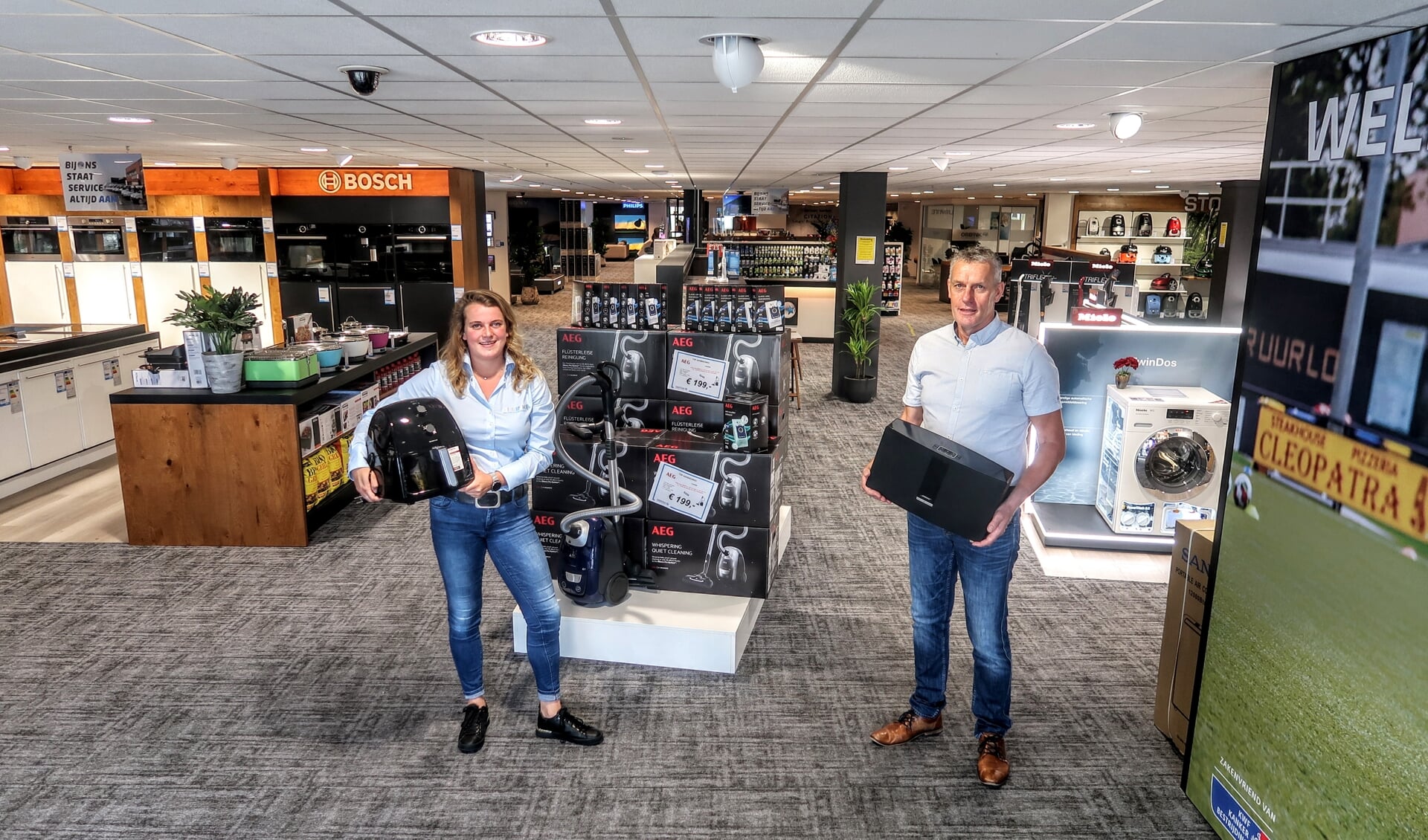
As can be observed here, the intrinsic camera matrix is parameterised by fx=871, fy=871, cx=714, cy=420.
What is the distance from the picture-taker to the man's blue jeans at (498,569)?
9.25 feet

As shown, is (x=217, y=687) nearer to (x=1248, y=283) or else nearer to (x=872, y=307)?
(x=1248, y=283)

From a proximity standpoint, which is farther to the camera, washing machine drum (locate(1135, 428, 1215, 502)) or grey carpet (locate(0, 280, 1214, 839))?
washing machine drum (locate(1135, 428, 1215, 502))

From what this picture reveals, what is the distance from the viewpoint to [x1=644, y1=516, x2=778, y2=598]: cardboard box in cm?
386

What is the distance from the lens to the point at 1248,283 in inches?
98.9

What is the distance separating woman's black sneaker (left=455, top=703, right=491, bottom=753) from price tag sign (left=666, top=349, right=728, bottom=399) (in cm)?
164

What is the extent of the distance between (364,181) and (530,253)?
31.8 ft

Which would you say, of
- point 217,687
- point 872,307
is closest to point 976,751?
point 217,687

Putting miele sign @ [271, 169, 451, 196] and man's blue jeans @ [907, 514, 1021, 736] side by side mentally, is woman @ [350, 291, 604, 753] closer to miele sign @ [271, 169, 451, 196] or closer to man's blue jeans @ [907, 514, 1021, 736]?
man's blue jeans @ [907, 514, 1021, 736]

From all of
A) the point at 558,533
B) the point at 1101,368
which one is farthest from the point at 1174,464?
the point at 558,533

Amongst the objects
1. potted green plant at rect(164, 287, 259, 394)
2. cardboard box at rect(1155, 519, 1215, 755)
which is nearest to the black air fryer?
cardboard box at rect(1155, 519, 1215, 755)


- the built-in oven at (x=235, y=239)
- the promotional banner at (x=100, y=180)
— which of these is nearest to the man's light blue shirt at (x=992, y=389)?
the promotional banner at (x=100, y=180)

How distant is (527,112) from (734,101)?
47.3 inches

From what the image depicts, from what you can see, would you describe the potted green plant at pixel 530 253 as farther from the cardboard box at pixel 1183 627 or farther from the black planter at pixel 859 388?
the cardboard box at pixel 1183 627

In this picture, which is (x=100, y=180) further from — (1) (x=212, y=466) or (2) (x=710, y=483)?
(2) (x=710, y=483)
